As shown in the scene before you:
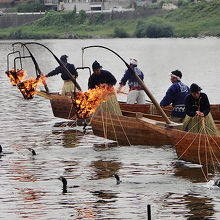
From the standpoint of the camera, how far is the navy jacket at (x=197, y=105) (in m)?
19.9

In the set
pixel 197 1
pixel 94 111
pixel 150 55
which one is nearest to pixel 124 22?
pixel 197 1

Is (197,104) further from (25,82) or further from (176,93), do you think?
Result: (25,82)

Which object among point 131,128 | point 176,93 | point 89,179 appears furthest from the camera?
point 131,128

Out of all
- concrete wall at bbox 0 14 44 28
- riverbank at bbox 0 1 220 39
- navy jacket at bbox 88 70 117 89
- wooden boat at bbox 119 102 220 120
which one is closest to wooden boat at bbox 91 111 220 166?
navy jacket at bbox 88 70 117 89

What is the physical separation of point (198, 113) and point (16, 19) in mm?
158721

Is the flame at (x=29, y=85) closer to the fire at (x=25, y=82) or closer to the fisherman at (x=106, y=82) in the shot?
the fire at (x=25, y=82)

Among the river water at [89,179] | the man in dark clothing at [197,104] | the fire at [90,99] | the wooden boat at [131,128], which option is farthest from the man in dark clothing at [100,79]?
the man in dark clothing at [197,104]

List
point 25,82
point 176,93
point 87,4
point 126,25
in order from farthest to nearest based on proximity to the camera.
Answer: point 87,4, point 126,25, point 25,82, point 176,93

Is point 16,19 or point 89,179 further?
point 16,19

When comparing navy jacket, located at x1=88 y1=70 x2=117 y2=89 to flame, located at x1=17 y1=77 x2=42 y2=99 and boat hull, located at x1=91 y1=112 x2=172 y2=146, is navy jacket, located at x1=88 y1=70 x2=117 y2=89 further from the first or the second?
flame, located at x1=17 y1=77 x2=42 y2=99

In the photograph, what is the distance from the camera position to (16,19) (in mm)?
175875

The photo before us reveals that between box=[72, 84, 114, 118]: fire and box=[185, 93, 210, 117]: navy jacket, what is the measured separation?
4.24 meters

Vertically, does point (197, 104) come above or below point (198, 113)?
above

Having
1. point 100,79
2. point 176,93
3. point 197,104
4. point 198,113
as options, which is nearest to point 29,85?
point 100,79
